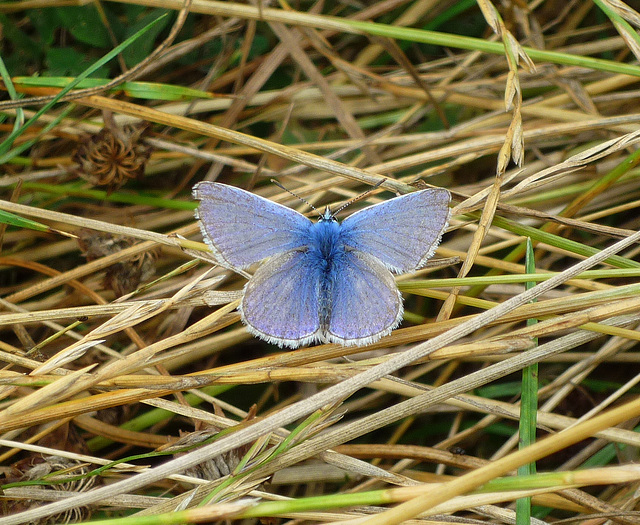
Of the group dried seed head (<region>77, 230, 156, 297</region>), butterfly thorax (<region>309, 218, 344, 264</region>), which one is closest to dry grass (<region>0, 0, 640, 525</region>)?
dried seed head (<region>77, 230, 156, 297</region>)

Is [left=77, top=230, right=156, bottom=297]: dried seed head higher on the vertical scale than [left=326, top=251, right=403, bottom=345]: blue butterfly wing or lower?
higher

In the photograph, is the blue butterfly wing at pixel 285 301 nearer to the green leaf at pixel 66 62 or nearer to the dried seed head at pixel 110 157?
the dried seed head at pixel 110 157

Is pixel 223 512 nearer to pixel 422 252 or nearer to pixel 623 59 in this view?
pixel 422 252

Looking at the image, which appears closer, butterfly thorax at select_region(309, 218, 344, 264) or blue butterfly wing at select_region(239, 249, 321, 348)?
blue butterfly wing at select_region(239, 249, 321, 348)

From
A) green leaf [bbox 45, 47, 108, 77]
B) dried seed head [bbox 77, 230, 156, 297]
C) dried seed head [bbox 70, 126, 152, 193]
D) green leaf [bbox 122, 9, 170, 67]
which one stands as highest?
green leaf [bbox 122, 9, 170, 67]

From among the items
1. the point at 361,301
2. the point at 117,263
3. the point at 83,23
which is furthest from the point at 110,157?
the point at 361,301

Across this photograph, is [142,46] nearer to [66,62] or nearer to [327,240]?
[66,62]

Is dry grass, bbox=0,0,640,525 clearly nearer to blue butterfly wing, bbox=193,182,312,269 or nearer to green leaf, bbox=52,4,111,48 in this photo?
blue butterfly wing, bbox=193,182,312,269

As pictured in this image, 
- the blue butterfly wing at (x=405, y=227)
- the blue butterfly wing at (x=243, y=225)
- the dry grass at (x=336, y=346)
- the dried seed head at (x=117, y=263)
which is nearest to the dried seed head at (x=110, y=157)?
the dry grass at (x=336, y=346)

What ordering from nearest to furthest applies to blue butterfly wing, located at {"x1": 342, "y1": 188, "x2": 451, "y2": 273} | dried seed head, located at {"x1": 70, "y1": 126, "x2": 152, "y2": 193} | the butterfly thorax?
blue butterfly wing, located at {"x1": 342, "y1": 188, "x2": 451, "y2": 273}
the butterfly thorax
dried seed head, located at {"x1": 70, "y1": 126, "x2": 152, "y2": 193}

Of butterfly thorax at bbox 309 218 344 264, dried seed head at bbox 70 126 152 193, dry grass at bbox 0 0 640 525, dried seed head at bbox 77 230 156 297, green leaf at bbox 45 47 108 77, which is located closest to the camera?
dry grass at bbox 0 0 640 525
